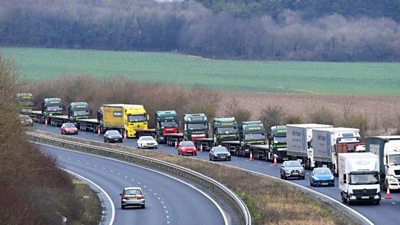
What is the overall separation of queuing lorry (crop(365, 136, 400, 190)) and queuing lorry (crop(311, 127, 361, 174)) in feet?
27.9

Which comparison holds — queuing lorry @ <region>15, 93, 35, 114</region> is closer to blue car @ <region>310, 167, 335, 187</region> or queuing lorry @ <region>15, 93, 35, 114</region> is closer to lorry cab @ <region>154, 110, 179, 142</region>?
lorry cab @ <region>154, 110, 179, 142</region>

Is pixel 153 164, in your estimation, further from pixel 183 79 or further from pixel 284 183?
pixel 183 79

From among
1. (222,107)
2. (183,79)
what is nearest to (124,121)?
(222,107)

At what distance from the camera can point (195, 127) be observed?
10106 centimetres

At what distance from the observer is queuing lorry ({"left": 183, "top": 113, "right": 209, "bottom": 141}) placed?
101 meters

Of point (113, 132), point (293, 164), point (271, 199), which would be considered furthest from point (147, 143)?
point (271, 199)

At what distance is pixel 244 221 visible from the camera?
5406 centimetres

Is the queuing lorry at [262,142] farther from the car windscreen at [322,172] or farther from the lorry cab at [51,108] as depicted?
the lorry cab at [51,108]

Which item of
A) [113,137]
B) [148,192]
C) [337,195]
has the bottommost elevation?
[148,192]

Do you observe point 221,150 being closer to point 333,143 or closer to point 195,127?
point 195,127

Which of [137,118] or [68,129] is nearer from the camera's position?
[137,118]

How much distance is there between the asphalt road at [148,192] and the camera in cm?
5821

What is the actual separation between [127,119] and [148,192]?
3963 centimetres

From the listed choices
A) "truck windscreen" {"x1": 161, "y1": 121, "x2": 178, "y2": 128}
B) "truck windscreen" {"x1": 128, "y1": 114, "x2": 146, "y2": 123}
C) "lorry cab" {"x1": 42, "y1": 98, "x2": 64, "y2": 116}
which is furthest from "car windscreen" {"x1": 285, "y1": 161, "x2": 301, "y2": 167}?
"lorry cab" {"x1": 42, "y1": 98, "x2": 64, "y2": 116}
